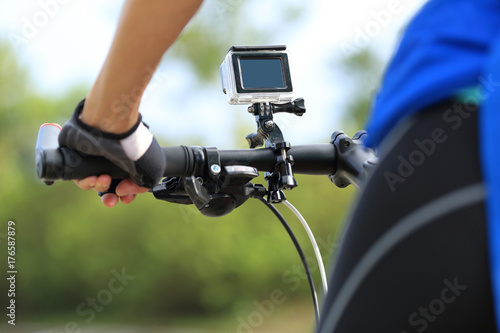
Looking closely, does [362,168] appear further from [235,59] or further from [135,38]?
[135,38]

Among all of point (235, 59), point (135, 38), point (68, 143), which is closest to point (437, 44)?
point (135, 38)

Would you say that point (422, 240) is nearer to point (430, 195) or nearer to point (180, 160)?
point (430, 195)

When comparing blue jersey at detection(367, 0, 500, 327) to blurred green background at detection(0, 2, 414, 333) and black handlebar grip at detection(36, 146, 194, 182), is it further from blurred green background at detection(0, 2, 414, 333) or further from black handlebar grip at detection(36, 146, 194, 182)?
blurred green background at detection(0, 2, 414, 333)

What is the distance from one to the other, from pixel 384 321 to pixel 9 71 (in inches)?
350

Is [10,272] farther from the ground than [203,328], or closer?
farther from the ground

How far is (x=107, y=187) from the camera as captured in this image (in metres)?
1.04

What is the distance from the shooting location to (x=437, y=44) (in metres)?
0.57

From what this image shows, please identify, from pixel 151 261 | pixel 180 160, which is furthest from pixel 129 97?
pixel 151 261

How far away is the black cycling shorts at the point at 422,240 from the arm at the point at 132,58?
0.33 m

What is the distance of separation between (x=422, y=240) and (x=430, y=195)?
0.14 ft

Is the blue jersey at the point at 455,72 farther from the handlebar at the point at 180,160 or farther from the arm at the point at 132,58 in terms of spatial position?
the handlebar at the point at 180,160

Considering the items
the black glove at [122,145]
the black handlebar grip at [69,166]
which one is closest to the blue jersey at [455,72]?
the black glove at [122,145]

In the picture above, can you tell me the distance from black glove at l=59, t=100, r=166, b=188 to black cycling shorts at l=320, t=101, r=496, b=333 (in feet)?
1.43

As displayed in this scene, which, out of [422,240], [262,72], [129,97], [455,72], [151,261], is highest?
[151,261]
